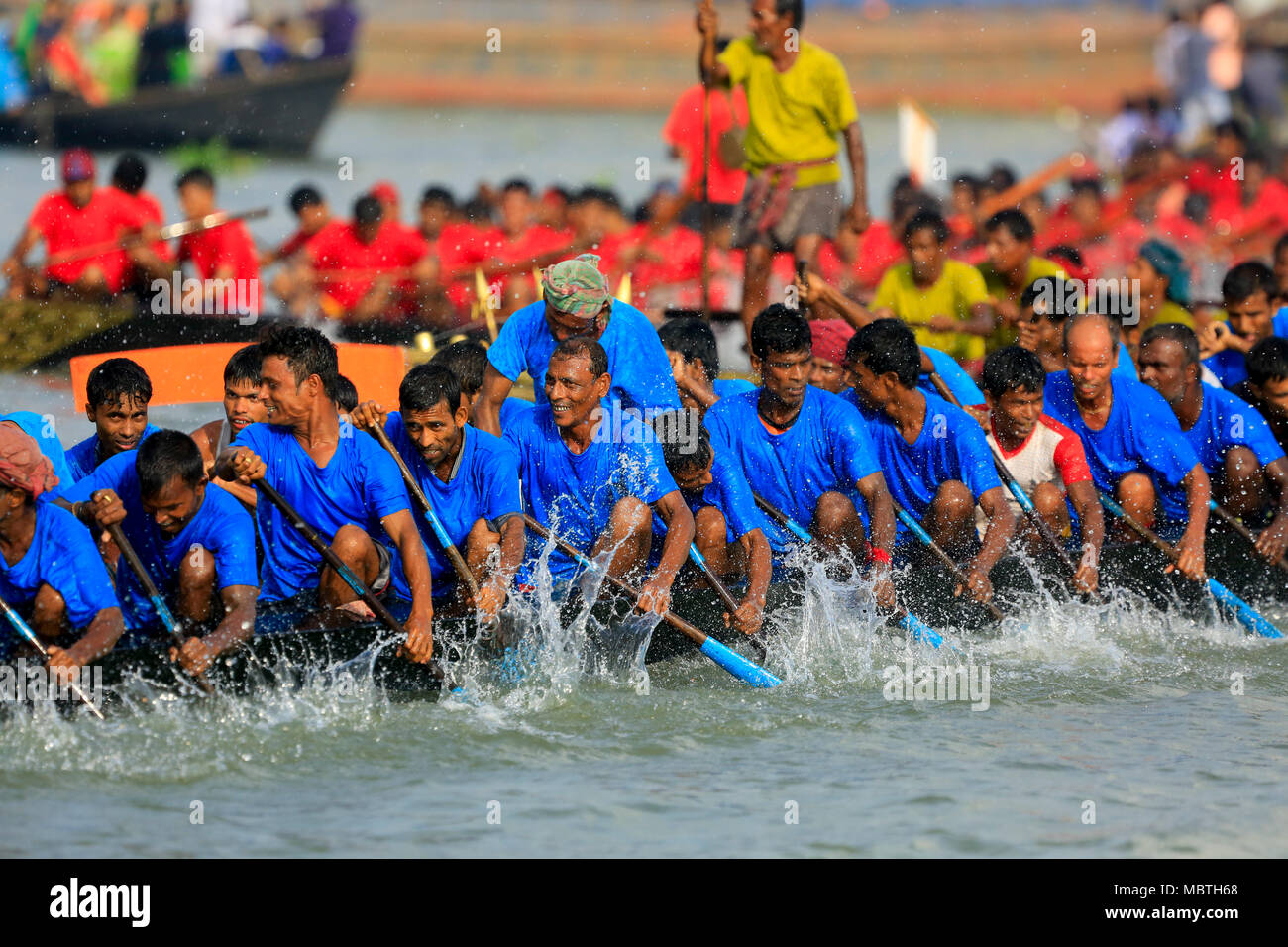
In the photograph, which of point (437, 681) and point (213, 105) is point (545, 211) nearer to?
point (437, 681)

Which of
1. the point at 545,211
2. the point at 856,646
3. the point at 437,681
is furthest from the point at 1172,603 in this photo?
the point at 545,211

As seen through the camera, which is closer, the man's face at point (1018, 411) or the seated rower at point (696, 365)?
the man's face at point (1018, 411)

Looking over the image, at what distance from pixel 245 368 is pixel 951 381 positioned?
2.55m

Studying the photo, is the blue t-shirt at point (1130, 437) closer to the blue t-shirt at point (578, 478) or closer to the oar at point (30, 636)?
the blue t-shirt at point (578, 478)

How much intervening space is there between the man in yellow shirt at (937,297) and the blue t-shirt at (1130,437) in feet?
5.07

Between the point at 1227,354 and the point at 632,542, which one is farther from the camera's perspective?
the point at 1227,354

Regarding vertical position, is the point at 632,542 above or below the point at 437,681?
above

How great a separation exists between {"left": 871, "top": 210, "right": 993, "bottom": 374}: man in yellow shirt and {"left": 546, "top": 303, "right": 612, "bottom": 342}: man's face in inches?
100

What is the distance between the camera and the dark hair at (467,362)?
643 cm

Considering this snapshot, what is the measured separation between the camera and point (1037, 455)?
658 centimetres

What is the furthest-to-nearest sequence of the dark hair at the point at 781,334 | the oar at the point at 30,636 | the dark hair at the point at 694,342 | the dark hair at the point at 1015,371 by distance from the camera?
the dark hair at the point at 694,342, the dark hair at the point at 1015,371, the dark hair at the point at 781,334, the oar at the point at 30,636

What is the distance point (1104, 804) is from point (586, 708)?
156 cm

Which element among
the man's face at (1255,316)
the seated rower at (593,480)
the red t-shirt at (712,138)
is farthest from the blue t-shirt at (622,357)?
the red t-shirt at (712,138)

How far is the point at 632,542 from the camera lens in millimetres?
5676
